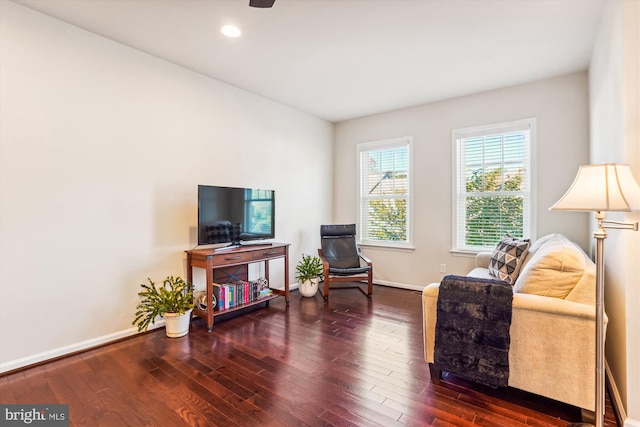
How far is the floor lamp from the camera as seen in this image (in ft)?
4.81

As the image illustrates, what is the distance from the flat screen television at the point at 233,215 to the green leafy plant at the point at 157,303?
55 cm

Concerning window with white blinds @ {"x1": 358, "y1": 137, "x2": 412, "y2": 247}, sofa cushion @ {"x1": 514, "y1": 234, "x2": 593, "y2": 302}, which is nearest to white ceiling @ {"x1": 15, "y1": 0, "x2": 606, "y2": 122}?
window with white blinds @ {"x1": 358, "y1": 137, "x2": 412, "y2": 247}

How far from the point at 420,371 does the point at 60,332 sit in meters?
2.90

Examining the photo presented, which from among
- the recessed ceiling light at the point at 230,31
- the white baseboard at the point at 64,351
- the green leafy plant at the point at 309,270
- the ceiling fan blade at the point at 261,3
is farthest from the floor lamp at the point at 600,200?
the white baseboard at the point at 64,351

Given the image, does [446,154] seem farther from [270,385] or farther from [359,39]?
[270,385]

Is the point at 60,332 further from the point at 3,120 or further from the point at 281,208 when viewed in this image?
the point at 281,208

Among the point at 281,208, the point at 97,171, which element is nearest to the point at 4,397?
the point at 97,171

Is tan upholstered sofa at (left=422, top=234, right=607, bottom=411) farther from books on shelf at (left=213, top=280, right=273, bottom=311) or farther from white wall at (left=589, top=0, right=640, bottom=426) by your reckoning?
books on shelf at (left=213, top=280, right=273, bottom=311)

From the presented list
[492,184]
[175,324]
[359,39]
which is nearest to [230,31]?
[359,39]

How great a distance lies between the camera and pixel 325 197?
5504mm

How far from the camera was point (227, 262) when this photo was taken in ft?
11.0

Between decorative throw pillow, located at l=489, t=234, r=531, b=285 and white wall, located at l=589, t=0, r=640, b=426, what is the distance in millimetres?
818

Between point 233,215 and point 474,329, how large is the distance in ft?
8.60

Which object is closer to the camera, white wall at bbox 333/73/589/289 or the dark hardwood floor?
the dark hardwood floor
